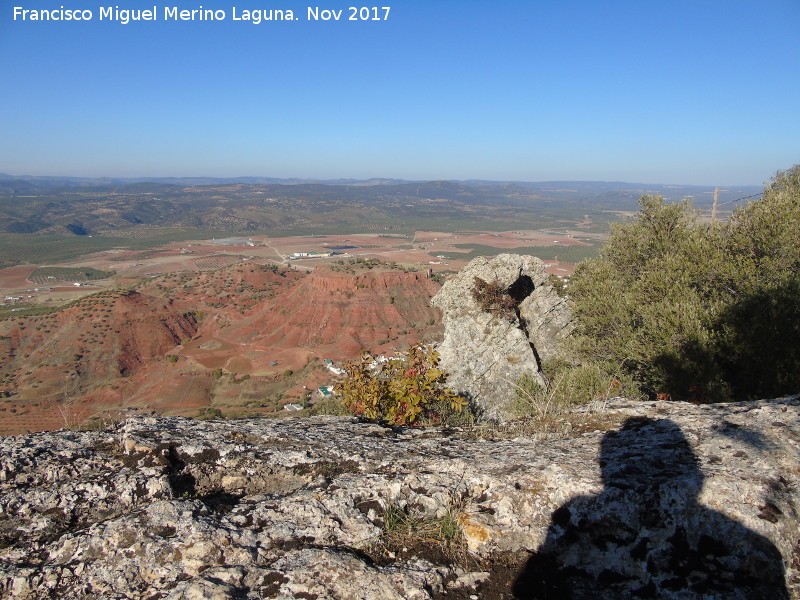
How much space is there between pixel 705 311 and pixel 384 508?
10130 mm

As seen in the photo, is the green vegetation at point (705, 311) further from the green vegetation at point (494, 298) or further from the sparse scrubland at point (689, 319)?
the green vegetation at point (494, 298)

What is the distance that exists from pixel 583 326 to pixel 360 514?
1259 cm

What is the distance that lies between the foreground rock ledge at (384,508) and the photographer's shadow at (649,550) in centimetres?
1

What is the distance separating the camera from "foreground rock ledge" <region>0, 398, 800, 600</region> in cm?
296

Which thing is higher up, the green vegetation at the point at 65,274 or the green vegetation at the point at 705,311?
the green vegetation at the point at 705,311

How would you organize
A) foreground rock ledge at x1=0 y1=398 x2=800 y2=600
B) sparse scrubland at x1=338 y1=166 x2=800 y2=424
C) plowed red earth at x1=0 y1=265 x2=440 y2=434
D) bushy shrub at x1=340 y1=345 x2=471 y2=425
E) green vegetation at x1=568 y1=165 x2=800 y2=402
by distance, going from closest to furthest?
foreground rock ledge at x1=0 y1=398 x2=800 y2=600
bushy shrub at x1=340 y1=345 x2=471 y2=425
sparse scrubland at x1=338 y1=166 x2=800 y2=424
green vegetation at x1=568 y1=165 x2=800 y2=402
plowed red earth at x1=0 y1=265 x2=440 y2=434

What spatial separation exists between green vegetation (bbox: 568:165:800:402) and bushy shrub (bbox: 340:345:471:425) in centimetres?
403

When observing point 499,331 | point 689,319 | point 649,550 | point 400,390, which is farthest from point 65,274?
point 649,550

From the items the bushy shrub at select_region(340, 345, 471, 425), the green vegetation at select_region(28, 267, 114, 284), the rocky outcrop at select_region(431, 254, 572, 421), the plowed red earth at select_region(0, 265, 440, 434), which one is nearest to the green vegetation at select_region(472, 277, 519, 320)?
the rocky outcrop at select_region(431, 254, 572, 421)

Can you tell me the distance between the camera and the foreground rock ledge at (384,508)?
2.96 m

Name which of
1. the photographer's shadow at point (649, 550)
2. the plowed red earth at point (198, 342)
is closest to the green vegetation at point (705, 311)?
the photographer's shadow at point (649, 550)

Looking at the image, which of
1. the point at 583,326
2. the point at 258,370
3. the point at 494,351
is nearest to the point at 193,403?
the point at 258,370

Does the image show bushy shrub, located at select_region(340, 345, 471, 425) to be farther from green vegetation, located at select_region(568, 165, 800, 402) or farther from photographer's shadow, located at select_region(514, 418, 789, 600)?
green vegetation, located at select_region(568, 165, 800, 402)

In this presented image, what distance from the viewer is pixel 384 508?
3.78 meters
